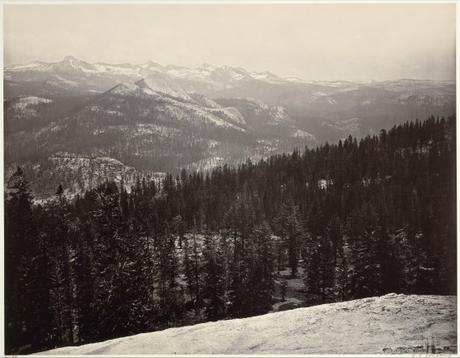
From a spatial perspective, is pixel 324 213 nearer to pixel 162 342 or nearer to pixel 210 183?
pixel 210 183

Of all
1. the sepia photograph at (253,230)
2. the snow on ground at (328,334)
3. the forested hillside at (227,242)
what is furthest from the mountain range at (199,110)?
the snow on ground at (328,334)

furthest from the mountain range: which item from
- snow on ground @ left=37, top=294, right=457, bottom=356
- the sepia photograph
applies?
snow on ground @ left=37, top=294, right=457, bottom=356

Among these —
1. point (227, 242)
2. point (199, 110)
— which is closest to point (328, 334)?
point (227, 242)

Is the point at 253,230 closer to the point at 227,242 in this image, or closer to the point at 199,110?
the point at 227,242

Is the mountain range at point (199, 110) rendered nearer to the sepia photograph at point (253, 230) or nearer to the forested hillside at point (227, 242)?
the sepia photograph at point (253, 230)

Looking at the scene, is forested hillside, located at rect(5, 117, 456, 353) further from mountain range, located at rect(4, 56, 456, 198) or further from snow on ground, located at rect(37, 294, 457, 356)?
snow on ground, located at rect(37, 294, 457, 356)
